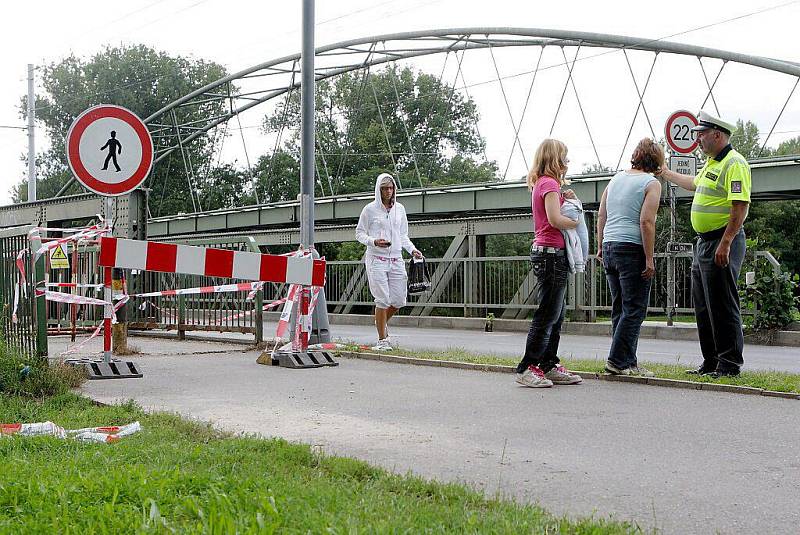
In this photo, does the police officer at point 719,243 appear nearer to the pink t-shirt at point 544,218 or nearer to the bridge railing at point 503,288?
the pink t-shirt at point 544,218

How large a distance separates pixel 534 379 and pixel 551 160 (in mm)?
1776

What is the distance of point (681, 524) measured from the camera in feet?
11.3

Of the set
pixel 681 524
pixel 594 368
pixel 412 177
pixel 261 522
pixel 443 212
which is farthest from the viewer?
pixel 412 177

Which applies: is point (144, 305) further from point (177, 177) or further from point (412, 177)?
point (177, 177)

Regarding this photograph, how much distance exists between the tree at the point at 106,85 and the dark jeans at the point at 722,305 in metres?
67.7

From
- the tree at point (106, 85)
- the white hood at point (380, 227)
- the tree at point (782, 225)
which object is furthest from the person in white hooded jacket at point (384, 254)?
the tree at point (106, 85)

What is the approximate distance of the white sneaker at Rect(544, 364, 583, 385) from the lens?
751 cm

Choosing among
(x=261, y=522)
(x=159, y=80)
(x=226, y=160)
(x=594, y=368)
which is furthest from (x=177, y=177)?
(x=261, y=522)

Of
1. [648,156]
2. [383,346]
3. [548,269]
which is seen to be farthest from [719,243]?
[383,346]

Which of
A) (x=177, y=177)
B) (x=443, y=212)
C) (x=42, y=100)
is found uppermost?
(x=42, y=100)

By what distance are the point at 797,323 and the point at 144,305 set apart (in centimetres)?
989

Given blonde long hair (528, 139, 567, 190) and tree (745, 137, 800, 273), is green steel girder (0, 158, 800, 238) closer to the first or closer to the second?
blonde long hair (528, 139, 567, 190)

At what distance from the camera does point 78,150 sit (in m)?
8.12

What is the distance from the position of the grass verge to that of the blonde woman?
10.3 feet
